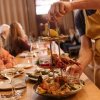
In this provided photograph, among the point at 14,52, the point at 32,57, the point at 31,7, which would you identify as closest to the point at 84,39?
the point at 32,57

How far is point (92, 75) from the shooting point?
200 cm

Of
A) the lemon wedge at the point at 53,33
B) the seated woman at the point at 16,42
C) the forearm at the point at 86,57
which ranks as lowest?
the seated woman at the point at 16,42

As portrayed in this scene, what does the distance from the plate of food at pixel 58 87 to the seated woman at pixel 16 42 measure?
2.37 m

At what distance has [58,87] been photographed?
1341mm

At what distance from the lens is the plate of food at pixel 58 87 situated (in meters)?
1.28

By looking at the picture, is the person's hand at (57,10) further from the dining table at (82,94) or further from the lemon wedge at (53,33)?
the dining table at (82,94)

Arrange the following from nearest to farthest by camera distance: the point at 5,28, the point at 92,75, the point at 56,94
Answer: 1. the point at 56,94
2. the point at 92,75
3. the point at 5,28

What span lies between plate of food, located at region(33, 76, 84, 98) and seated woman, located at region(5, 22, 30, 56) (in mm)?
2375

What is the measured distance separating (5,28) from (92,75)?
2.81 m

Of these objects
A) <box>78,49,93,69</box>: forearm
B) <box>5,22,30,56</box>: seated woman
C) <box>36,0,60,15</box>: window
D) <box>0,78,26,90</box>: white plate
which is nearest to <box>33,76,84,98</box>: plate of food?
<box>0,78,26,90</box>: white plate

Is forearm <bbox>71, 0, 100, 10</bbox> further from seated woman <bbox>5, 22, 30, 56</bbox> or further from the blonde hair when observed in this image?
the blonde hair

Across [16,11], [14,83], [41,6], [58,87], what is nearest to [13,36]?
[16,11]

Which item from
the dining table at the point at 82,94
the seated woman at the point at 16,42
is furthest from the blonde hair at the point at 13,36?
the dining table at the point at 82,94

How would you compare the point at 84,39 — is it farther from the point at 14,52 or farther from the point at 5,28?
the point at 5,28
